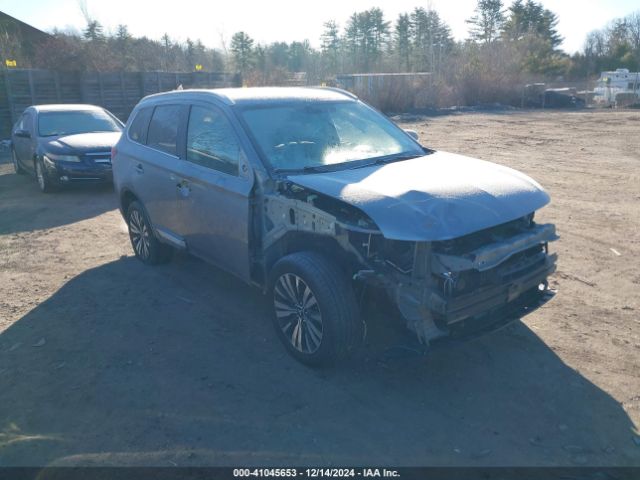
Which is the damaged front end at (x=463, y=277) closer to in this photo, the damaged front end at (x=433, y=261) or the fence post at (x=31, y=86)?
the damaged front end at (x=433, y=261)

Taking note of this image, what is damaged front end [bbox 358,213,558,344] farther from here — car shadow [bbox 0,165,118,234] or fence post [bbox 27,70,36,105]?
fence post [bbox 27,70,36,105]

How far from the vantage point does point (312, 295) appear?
3928 millimetres

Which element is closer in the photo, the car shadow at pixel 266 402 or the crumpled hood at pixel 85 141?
the car shadow at pixel 266 402

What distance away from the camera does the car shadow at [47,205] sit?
8703mm

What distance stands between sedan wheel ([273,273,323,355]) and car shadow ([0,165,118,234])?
574 centimetres

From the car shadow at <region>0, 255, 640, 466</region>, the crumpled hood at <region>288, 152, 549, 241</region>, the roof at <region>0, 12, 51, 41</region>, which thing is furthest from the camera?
the roof at <region>0, 12, 51, 41</region>

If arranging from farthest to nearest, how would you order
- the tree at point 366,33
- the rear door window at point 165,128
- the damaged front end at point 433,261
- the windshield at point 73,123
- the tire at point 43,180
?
the tree at point 366,33
the windshield at point 73,123
the tire at point 43,180
the rear door window at point 165,128
the damaged front end at point 433,261

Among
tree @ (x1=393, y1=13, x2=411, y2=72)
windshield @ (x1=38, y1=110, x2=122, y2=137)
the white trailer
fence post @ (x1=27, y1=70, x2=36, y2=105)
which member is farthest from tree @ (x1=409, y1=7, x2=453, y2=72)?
windshield @ (x1=38, y1=110, x2=122, y2=137)

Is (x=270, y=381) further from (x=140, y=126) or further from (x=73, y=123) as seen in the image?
(x=73, y=123)

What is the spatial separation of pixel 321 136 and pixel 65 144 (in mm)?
7294

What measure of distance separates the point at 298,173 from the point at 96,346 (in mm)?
2247

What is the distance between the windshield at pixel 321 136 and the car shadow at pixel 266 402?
4.77 ft

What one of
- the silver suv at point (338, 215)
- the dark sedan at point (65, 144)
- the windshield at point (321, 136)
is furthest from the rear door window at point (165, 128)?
the dark sedan at point (65, 144)

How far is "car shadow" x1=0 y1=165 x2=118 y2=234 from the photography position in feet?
28.6
